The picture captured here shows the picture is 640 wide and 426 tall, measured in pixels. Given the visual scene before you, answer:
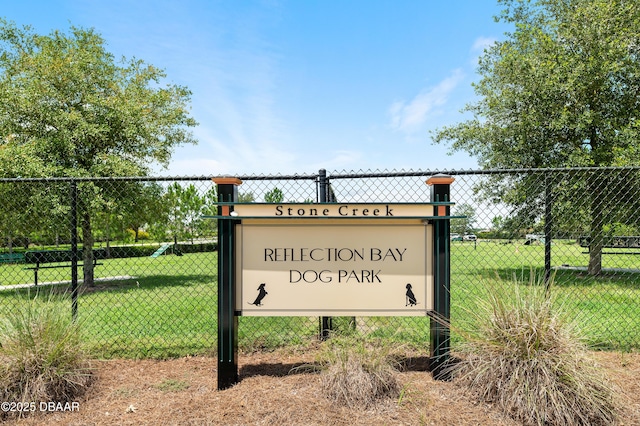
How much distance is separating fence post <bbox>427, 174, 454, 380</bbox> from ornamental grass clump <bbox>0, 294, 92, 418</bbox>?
3102mm

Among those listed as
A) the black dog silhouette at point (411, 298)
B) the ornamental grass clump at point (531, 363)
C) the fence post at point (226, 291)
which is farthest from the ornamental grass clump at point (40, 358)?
the ornamental grass clump at point (531, 363)

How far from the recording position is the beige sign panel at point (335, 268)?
351cm

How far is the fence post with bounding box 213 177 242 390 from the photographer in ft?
11.2

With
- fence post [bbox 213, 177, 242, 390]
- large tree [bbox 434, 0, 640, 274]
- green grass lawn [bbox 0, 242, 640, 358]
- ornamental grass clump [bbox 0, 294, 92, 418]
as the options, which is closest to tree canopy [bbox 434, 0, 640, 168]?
large tree [bbox 434, 0, 640, 274]

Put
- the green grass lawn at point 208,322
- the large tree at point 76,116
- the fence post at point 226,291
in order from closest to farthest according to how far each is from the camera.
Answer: the fence post at point 226,291, the green grass lawn at point 208,322, the large tree at point 76,116

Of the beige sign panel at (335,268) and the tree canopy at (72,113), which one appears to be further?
the tree canopy at (72,113)

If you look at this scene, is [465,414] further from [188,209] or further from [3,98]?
[188,209]

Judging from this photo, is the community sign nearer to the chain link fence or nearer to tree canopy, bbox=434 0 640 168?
the chain link fence

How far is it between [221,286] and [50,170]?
7624mm

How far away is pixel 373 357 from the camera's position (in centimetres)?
310

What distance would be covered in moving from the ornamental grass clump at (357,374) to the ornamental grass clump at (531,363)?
669 millimetres

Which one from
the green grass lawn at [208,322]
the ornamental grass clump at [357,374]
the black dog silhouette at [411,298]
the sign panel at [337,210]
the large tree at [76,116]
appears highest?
the large tree at [76,116]

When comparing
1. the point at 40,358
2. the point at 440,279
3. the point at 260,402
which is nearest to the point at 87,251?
the point at 40,358

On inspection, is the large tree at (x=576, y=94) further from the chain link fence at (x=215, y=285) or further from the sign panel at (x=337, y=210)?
the sign panel at (x=337, y=210)
